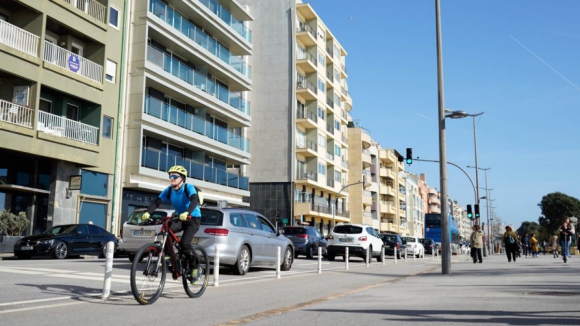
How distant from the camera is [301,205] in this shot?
54375 mm

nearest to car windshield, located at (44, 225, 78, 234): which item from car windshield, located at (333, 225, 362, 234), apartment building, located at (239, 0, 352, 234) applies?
car windshield, located at (333, 225, 362, 234)

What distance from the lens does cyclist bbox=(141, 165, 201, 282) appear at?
875 centimetres

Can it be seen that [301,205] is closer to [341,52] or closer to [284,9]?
[284,9]

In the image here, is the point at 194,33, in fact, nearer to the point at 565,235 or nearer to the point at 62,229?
the point at 62,229

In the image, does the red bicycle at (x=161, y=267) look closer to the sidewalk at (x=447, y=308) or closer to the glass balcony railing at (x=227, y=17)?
the sidewalk at (x=447, y=308)

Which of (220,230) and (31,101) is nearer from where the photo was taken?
(220,230)

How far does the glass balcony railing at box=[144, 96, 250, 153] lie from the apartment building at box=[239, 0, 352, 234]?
10231mm

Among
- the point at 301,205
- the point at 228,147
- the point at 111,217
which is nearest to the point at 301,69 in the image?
the point at 301,205

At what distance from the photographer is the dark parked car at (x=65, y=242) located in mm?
21156

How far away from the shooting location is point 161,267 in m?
8.31

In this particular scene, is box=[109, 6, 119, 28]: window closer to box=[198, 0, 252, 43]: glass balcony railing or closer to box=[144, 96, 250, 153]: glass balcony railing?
box=[144, 96, 250, 153]: glass balcony railing

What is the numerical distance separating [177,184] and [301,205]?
45.7 metres

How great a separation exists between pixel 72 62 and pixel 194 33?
11.9 m

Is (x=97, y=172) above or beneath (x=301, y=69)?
beneath
